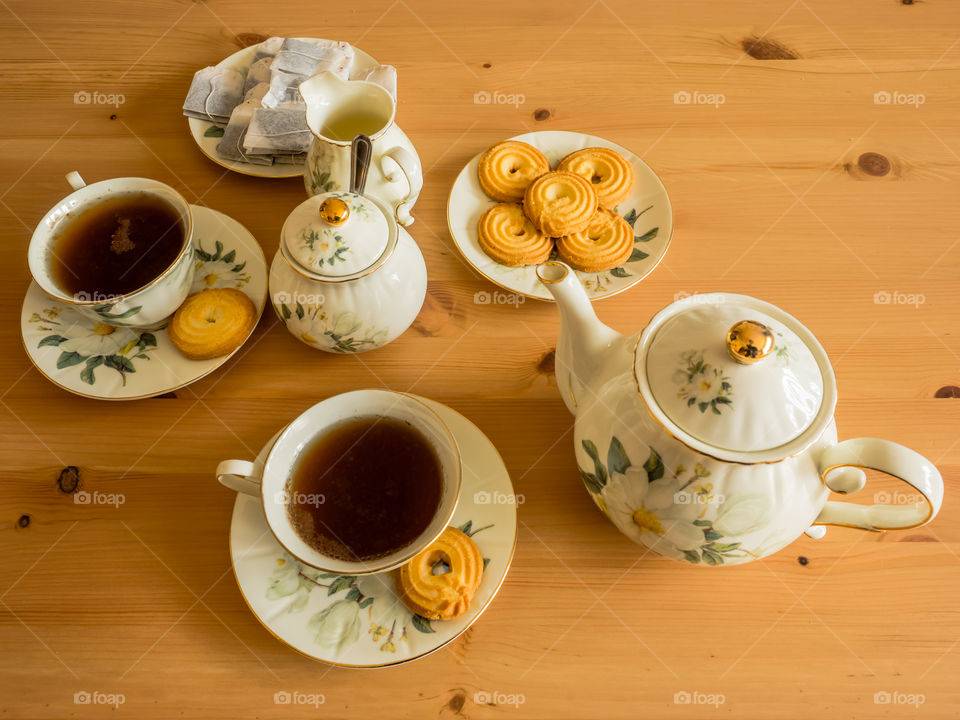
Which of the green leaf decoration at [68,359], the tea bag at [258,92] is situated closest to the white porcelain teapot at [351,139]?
the tea bag at [258,92]

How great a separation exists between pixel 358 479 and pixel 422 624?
19cm

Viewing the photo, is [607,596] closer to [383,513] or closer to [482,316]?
[383,513]

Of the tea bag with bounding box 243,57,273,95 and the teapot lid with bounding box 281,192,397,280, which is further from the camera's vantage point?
the tea bag with bounding box 243,57,273,95

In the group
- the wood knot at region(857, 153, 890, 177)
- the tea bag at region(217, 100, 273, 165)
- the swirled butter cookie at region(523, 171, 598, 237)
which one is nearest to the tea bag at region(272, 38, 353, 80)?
the tea bag at region(217, 100, 273, 165)

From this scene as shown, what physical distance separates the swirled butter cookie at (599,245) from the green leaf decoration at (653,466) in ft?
1.36

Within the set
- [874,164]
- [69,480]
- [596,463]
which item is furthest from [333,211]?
[874,164]

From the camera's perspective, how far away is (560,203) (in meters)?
0.98

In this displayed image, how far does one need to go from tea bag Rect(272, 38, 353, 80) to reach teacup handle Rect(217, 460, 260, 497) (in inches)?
29.2

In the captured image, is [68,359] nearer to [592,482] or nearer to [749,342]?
[592,482]

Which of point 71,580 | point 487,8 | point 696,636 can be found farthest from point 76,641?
point 487,8

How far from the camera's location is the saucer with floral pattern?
737mm

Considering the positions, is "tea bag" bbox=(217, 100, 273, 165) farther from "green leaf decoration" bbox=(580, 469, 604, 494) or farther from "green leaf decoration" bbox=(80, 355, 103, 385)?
"green leaf decoration" bbox=(580, 469, 604, 494)

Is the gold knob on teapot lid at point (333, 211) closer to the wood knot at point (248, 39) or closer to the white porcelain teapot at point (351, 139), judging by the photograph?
the white porcelain teapot at point (351, 139)

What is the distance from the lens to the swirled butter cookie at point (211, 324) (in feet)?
2.96
